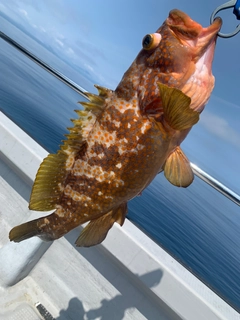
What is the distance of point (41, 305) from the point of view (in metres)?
3.08

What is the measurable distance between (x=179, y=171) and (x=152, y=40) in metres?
0.80

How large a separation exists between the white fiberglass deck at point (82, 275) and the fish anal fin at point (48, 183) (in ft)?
4.31

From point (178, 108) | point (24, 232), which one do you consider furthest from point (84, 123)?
point (24, 232)

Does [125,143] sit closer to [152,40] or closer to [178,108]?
[178,108]

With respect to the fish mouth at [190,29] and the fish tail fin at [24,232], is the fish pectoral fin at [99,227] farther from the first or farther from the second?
the fish mouth at [190,29]

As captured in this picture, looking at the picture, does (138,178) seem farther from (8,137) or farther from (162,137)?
(8,137)

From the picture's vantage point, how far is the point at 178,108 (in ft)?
4.36

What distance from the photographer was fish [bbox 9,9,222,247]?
60.4 inches

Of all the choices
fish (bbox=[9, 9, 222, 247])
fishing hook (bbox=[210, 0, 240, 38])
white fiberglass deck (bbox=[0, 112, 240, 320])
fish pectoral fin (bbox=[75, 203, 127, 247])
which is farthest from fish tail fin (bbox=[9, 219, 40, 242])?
fishing hook (bbox=[210, 0, 240, 38])

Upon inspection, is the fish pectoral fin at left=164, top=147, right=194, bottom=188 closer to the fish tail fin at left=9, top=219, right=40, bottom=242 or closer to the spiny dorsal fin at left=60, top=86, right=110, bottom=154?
the spiny dorsal fin at left=60, top=86, right=110, bottom=154

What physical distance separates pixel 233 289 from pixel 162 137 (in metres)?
14.8

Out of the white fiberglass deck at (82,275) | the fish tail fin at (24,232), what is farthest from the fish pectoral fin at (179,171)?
the white fiberglass deck at (82,275)

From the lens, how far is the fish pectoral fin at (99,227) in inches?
63.7

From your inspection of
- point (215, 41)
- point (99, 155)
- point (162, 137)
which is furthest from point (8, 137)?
point (215, 41)
